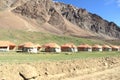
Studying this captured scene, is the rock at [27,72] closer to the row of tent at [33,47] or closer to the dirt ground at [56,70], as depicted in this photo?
the dirt ground at [56,70]

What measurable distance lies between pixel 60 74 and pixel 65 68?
3137 mm

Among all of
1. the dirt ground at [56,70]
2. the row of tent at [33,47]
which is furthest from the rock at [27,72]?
the row of tent at [33,47]

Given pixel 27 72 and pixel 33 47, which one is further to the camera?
pixel 33 47

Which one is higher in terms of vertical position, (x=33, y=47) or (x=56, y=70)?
(x=33, y=47)

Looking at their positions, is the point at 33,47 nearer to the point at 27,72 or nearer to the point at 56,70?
the point at 56,70

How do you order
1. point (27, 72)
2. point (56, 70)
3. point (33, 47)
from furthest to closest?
point (33, 47), point (56, 70), point (27, 72)

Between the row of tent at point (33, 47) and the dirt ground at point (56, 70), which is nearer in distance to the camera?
the dirt ground at point (56, 70)

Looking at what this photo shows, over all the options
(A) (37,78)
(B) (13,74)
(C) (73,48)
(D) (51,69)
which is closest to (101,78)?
(D) (51,69)

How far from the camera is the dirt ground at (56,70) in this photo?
41.4 metres

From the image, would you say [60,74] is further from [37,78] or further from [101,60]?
[101,60]

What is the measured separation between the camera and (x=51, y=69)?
161 feet

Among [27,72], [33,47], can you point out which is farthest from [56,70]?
[33,47]

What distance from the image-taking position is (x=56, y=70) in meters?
50.2

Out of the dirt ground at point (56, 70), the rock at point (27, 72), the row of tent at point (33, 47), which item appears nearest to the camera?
the dirt ground at point (56, 70)
